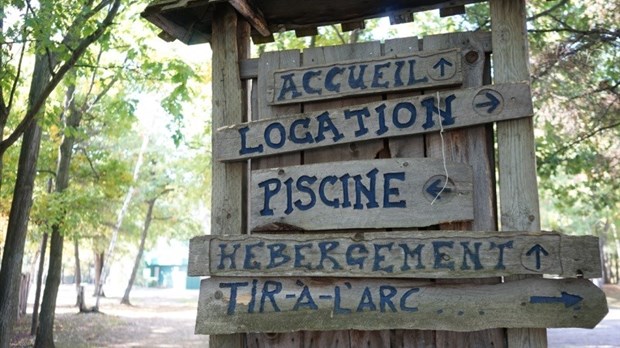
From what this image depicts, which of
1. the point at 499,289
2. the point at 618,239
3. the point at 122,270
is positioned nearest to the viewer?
the point at 499,289

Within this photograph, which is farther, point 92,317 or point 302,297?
point 92,317

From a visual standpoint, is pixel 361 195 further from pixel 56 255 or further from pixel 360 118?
pixel 56 255

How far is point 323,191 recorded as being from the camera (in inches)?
130

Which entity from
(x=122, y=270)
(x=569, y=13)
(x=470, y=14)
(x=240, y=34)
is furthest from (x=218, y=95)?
(x=122, y=270)

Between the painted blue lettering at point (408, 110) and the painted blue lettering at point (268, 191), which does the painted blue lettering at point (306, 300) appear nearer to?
the painted blue lettering at point (268, 191)

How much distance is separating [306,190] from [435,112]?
853mm

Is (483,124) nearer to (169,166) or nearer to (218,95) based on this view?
(218,95)

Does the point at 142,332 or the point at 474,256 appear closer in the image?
the point at 474,256

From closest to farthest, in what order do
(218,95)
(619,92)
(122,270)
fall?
(218,95) → (619,92) → (122,270)

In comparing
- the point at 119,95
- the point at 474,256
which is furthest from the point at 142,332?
the point at 474,256

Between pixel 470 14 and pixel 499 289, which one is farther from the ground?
pixel 470 14

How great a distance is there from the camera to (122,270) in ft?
221

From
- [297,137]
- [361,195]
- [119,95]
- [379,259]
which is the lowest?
[379,259]

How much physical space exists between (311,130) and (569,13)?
965cm
